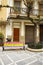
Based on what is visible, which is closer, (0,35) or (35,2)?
(0,35)

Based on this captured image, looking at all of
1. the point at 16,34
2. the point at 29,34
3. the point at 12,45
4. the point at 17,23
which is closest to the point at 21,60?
the point at 12,45

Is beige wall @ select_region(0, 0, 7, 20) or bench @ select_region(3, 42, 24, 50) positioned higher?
beige wall @ select_region(0, 0, 7, 20)

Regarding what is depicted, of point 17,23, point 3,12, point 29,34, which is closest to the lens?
point 3,12

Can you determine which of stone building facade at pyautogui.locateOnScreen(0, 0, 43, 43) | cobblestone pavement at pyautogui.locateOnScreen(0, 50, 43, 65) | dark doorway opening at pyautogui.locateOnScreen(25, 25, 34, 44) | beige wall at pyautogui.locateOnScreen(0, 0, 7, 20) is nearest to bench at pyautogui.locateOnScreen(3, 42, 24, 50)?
cobblestone pavement at pyautogui.locateOnScreen(0, 50, 43, 65)

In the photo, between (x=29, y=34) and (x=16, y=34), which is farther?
(x=29, y=34)

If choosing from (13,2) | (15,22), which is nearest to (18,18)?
(15,22)

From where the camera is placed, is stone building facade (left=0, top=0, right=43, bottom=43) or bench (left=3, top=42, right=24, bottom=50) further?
stone building facade (left=0, top=0, right=43, bottom=43)

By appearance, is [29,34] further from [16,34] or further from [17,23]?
[17,23]

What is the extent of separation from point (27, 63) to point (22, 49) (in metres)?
7.30

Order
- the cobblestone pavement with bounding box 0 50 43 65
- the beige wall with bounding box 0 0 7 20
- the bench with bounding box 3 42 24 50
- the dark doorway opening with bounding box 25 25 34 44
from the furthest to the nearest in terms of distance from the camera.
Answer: the dark doorway opening with bounding box 25 25 34 44 < the beige wall with bounding box 0 0 7 20 < the bench with bounding box 3 42 24 50 < the cobblestone pavement with bounding box 0 50 43 65

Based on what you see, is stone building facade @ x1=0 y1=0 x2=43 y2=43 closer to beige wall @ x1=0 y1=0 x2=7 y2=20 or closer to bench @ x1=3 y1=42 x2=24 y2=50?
beige wall @ x1=0 y1=0 x2=7 y2=20

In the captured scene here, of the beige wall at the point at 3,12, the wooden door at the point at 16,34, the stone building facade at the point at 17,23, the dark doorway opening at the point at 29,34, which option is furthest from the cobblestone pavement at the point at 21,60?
the dark doorway opening at the point at 29,34

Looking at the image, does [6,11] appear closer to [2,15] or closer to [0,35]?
[2,15]

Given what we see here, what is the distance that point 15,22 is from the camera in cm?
2488
